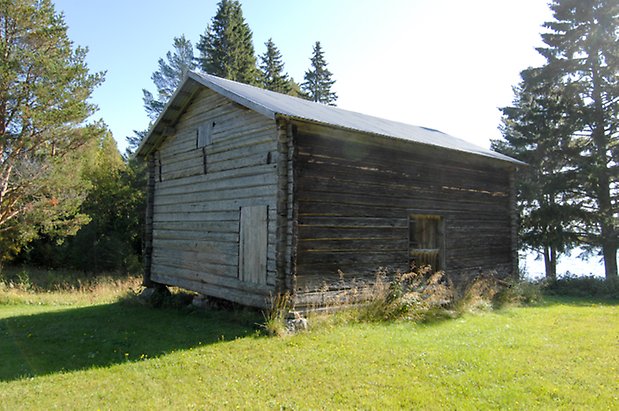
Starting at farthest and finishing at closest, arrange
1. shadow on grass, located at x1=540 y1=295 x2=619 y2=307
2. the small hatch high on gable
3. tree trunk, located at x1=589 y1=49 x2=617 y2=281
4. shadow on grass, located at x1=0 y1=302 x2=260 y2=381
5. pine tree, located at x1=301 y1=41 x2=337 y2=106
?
pine tree, located at x1=301 y1=41 x2=337 y2=106 → tree trunk, located at x1=589 y1=49 x2=617 y2=281 → shadow on grass, located at x1=540 y1=295 x2=619 y2=307 → the small hatch high on gable → shadow on grass, located at x1=0 y1=302 x2=260 y2=381

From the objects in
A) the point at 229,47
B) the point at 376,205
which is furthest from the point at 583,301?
the point at 229,47

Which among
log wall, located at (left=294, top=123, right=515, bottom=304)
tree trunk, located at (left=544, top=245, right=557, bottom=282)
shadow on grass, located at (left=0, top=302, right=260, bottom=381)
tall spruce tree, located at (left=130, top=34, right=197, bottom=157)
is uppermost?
tall spruce tree, located at (left=130, top=34, right=197, bottom=157)

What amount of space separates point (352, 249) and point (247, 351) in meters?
3.84

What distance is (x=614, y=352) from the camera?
7766 mm

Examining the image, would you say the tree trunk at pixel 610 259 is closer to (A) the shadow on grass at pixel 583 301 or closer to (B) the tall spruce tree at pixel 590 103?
(B) the tall spruce tree at pixel 590 103

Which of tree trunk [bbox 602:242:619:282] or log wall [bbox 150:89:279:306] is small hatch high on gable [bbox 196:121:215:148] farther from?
tree trunk [bbox 602:242:619:282]

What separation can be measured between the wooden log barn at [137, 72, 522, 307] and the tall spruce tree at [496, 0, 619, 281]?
785 centimetres

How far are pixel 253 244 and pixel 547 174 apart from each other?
18157 millimetres

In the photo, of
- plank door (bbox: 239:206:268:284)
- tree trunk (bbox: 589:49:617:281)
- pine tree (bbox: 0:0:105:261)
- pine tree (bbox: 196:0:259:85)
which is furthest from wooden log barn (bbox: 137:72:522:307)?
pine tree (bbox: 196:0:259:85)

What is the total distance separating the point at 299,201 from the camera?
9680mm

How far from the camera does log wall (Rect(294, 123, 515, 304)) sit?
988 cm

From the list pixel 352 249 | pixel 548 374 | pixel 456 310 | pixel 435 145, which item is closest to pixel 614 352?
pixel 548 374

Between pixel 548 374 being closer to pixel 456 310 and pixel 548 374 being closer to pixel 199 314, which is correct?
pixel 456 310

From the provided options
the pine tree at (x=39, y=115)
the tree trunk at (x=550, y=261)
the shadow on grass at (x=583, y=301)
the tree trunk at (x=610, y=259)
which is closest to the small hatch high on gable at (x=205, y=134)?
the pine tree at (x=39, y=115)
